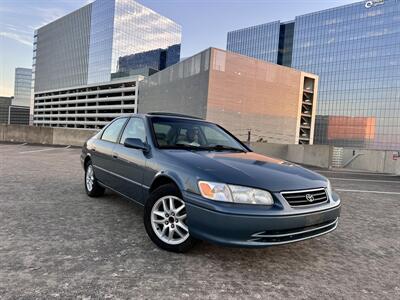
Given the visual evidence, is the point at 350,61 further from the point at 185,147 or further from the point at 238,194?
the point at 238,194

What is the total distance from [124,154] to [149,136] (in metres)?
0.55

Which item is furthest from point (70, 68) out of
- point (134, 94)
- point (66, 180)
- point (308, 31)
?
point (66, 180)

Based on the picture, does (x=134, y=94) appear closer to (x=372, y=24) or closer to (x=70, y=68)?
(x=70, y=68)

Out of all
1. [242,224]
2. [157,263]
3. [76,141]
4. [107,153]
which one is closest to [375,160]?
[76,141]

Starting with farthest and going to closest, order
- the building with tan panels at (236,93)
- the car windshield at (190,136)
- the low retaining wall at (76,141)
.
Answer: the building with tan panels at (236,93) → the low retaining wall at (76,141) → the car windshield at (190,136)

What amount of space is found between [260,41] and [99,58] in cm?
5384

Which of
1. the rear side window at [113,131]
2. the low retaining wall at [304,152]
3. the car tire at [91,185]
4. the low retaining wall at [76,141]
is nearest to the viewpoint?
the rear side window at [113,131]

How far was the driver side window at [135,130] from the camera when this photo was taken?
4.11 metres

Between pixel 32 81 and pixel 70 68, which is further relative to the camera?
pixel 32 81

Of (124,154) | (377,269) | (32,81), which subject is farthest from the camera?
(32,81)

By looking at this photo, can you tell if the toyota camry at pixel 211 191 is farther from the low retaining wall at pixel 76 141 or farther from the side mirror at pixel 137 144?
the low retaining wall at pixel 76 141

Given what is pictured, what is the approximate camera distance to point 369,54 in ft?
285

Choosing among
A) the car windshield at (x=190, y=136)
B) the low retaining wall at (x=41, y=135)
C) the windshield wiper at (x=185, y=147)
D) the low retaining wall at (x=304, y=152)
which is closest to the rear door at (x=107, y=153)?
the car windshield at (x=190, y=136)

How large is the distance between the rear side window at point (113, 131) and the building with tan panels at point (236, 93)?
3950 cm
